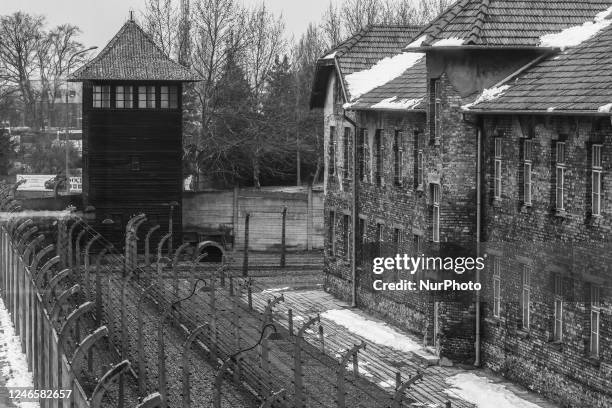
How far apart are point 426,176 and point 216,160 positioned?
1311 inches

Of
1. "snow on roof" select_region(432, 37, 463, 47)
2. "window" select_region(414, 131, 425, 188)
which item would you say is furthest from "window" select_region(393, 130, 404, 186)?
"snow on roof" select_region(432, 37, 463, 47)

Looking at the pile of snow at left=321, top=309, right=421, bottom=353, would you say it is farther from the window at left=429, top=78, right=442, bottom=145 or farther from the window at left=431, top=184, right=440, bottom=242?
the window at left=429, top=78, right=442, bottom=145

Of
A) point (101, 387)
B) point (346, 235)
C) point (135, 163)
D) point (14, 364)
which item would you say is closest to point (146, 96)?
point (135, 163)

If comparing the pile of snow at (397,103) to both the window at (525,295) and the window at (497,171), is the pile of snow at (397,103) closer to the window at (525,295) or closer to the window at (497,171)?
the window at (497,171)

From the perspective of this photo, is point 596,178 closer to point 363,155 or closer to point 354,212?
point 363,155

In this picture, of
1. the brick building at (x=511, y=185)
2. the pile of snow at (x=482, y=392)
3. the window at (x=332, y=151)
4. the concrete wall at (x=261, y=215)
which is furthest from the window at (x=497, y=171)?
the concrete wall at (x=261, y=215)

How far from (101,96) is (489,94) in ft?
78.7

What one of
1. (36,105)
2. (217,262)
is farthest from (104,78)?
(36,105)

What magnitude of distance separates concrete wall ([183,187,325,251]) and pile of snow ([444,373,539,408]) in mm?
24439

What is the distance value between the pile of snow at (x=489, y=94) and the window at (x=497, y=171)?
750mm

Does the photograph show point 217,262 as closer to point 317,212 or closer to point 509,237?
point 317,212

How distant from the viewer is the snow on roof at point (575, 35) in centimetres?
2700

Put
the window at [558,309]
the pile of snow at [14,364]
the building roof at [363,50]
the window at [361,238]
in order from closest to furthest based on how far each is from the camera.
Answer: the window at [558,309] → the pile of snow at [14,364] → the window at [361,238] → the building roof at [363,50]

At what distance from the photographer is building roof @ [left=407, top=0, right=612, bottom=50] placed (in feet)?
89.1
